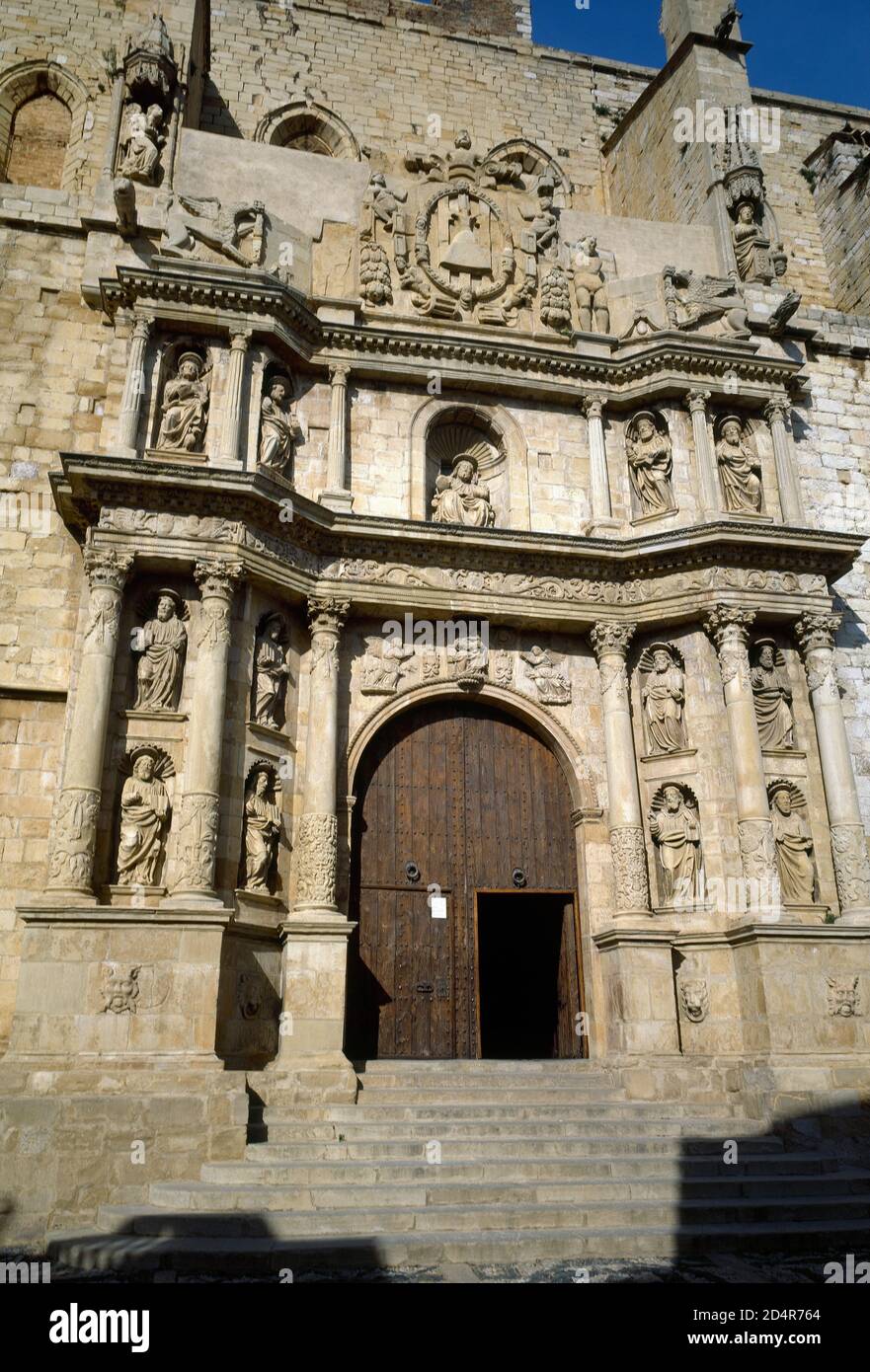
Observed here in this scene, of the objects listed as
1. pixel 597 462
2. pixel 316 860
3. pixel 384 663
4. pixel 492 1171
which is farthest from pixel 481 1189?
pixel 597 462

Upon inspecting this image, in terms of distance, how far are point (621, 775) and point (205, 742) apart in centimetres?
508

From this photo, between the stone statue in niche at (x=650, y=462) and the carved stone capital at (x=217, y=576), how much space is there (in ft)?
19.1

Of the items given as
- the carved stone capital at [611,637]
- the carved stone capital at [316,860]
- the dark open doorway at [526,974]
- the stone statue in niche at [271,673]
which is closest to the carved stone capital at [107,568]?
the stone statue in niche at [271,673]

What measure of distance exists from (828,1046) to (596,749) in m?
4.30

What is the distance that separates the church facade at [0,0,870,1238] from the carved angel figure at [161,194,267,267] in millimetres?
56

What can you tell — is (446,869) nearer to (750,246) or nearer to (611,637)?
(611,637)

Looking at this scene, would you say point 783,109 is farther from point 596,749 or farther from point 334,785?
point 334,785

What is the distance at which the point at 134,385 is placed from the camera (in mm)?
12648

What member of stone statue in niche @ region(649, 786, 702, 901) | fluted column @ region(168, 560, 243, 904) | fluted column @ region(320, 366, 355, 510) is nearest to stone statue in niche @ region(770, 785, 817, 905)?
stone statue in niche @ region(649, 786, 702, 901)

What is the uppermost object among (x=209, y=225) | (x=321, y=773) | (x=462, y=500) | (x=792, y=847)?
(x=209, y=225)

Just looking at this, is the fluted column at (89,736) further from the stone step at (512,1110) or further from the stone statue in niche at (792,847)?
the stone statue in niche at (792,847)

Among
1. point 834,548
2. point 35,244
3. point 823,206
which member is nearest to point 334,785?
point 834,548

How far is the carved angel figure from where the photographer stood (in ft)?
44.2

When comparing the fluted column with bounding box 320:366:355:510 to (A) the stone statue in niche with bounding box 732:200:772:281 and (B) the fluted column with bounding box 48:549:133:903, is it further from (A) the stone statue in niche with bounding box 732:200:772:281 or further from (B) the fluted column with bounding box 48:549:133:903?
(A) the stone statue in niche with bounding box 732:200:772:281
